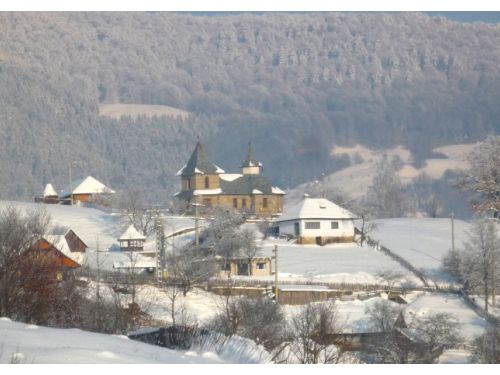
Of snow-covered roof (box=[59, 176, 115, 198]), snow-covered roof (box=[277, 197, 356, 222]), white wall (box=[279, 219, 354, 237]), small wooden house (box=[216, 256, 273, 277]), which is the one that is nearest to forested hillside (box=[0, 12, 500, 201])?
snow-covered roof (box=[59, 176, 115, 198])

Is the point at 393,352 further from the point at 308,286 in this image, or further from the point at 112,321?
the point at 308,286

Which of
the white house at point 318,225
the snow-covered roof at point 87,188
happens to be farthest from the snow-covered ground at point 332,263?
the snow-covered roof at point 87,188

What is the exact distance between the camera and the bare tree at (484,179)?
67.4 metres

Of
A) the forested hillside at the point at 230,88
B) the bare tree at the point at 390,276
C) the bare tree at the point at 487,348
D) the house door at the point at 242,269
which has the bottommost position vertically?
the bare tree at the point at 487,348

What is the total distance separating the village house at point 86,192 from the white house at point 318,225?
2025cm

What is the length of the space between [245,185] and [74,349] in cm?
6164

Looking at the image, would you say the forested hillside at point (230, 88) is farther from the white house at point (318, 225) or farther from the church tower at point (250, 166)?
the white house at point (318, 225)

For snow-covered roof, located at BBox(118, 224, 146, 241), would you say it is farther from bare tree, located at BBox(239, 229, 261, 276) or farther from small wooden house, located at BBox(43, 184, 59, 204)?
small wooden house, located at BBox(43, 184, 59, 204)

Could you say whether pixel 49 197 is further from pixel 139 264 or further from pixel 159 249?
pixel 139 264

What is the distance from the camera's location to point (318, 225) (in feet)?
193

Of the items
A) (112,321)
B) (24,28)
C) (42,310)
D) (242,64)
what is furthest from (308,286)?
(24,28)

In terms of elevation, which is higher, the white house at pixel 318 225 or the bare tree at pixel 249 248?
the white house at pixel 318 225

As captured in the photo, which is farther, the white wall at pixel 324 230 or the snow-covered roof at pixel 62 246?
the white wall at pixel 324 230
